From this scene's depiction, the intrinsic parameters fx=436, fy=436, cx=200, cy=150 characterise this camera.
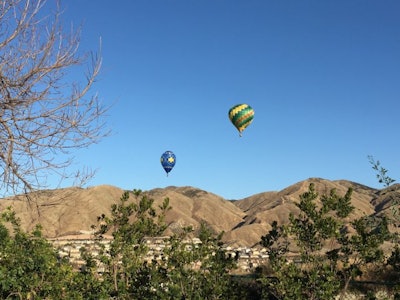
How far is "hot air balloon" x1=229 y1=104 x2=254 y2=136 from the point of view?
50750 mm

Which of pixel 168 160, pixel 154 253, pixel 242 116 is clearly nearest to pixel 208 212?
pixel 168 160

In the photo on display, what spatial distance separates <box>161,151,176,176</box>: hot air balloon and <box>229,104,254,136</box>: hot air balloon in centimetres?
1027

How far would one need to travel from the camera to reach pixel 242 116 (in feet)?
166

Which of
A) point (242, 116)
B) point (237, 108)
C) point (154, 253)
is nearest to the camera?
point (154, 253)

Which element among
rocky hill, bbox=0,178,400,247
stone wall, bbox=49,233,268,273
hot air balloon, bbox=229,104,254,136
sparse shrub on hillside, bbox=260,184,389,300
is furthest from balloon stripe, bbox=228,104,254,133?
sparse shrub on hillside, bbox=260,184,389,300

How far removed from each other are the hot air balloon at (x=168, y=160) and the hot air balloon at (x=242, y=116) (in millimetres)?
10267

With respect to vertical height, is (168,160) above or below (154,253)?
above

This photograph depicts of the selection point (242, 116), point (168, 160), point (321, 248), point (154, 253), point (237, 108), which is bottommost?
point (321, 248)

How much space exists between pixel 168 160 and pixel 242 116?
1202 cm

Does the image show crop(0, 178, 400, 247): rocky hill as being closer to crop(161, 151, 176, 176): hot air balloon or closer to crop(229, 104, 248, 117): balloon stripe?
crop(161, 151, 176, 176): hot air balloon

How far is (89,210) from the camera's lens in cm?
8775

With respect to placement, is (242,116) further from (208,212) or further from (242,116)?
(208,212)

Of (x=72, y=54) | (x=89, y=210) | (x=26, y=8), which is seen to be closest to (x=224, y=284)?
(x=72, y=54)

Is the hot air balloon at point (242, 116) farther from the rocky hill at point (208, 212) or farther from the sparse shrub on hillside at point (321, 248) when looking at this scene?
the sparse shrub on hillside at point (321, 248)
